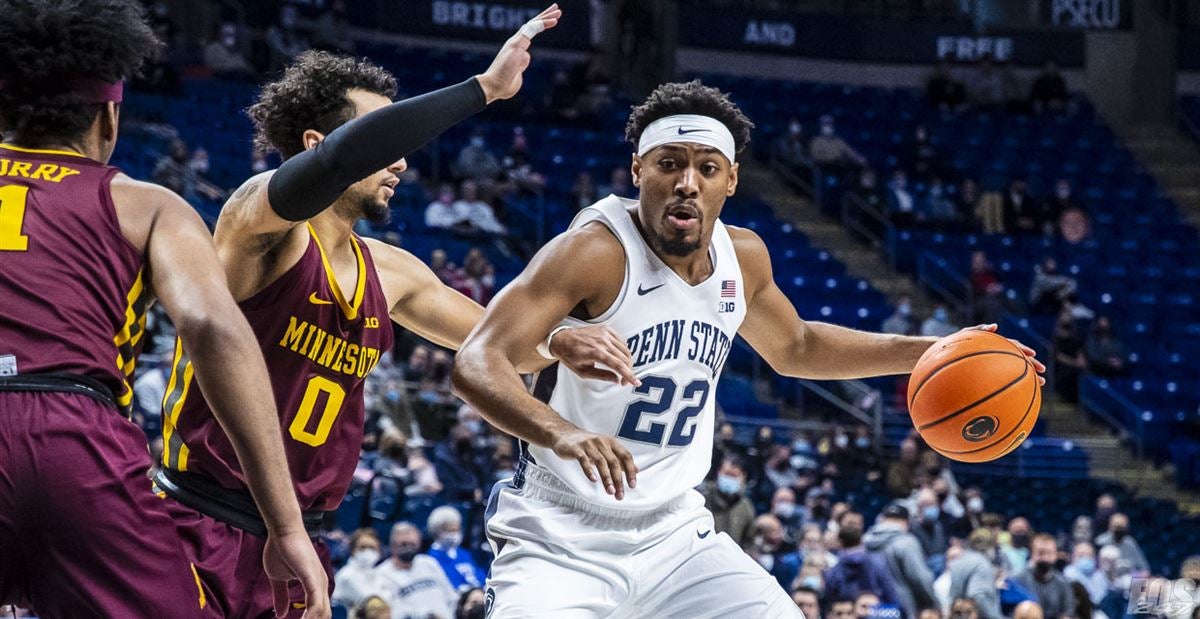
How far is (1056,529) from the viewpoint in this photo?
46.9ft

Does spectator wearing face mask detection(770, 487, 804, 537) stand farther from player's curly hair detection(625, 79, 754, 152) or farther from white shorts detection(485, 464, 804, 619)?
white shorts detection(485, 464, 804, 619)

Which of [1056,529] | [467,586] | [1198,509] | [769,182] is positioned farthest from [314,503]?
[769,182]

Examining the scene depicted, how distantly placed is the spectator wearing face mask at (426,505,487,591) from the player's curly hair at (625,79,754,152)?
4.54m

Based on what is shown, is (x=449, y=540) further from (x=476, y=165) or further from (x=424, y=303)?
(x=476, y=165)

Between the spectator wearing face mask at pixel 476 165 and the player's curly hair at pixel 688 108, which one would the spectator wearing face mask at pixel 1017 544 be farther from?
the player's curly hair at pixel 688 108

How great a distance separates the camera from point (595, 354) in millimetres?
4098

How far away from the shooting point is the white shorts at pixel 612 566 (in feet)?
14.5

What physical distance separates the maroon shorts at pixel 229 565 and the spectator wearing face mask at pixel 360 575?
432cm

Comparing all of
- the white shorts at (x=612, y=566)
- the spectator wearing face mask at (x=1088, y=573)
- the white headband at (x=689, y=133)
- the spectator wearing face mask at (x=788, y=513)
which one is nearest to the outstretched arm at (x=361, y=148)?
the white headband at (x=689, y=133)

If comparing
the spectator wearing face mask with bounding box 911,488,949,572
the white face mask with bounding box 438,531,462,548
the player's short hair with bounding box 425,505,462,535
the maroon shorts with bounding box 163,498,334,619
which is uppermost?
the maroon shorts with bounding box 163,498,334,619

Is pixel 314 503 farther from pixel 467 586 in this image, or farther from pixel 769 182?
pixel 769 182

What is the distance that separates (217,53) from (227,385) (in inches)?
595

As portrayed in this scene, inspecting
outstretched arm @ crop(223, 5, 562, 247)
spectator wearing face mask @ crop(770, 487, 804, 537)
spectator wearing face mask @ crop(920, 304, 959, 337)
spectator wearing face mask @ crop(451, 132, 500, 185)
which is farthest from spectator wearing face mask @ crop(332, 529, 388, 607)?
spectator wearing face mask @ crop(920, 304, 959, 337)

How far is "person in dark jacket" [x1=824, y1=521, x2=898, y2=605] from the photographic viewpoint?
9.77 meters
